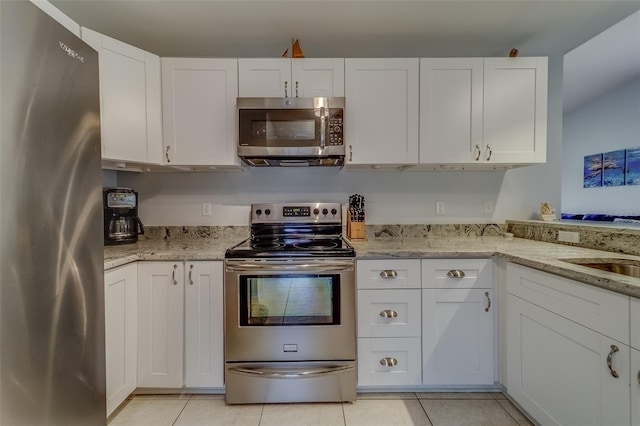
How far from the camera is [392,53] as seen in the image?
2.36 meters

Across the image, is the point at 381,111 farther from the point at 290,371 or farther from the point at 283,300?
the point at 290,371

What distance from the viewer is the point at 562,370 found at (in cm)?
132

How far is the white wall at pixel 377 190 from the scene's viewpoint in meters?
2.42

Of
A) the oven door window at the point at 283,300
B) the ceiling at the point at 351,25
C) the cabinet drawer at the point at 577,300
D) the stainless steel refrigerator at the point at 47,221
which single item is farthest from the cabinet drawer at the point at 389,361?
the ceiling at the point at 351,25

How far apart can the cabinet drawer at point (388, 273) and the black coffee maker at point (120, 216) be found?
1.63 meters

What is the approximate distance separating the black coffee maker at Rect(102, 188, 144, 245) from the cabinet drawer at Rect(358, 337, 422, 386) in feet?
5.85

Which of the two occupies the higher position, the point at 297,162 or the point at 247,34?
the point at 247,34

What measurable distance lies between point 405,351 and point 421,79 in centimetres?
183

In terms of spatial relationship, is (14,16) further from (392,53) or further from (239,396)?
(392,53)

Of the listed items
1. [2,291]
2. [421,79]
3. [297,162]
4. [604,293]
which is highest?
[421,79]

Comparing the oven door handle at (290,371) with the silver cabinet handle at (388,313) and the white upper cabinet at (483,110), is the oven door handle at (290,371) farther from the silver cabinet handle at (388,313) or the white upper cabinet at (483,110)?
the white upper cabinet at (483,110)

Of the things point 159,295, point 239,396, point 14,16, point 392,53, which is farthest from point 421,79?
point 239,396

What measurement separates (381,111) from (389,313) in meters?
1.37

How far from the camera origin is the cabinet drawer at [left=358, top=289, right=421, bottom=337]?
179cm
